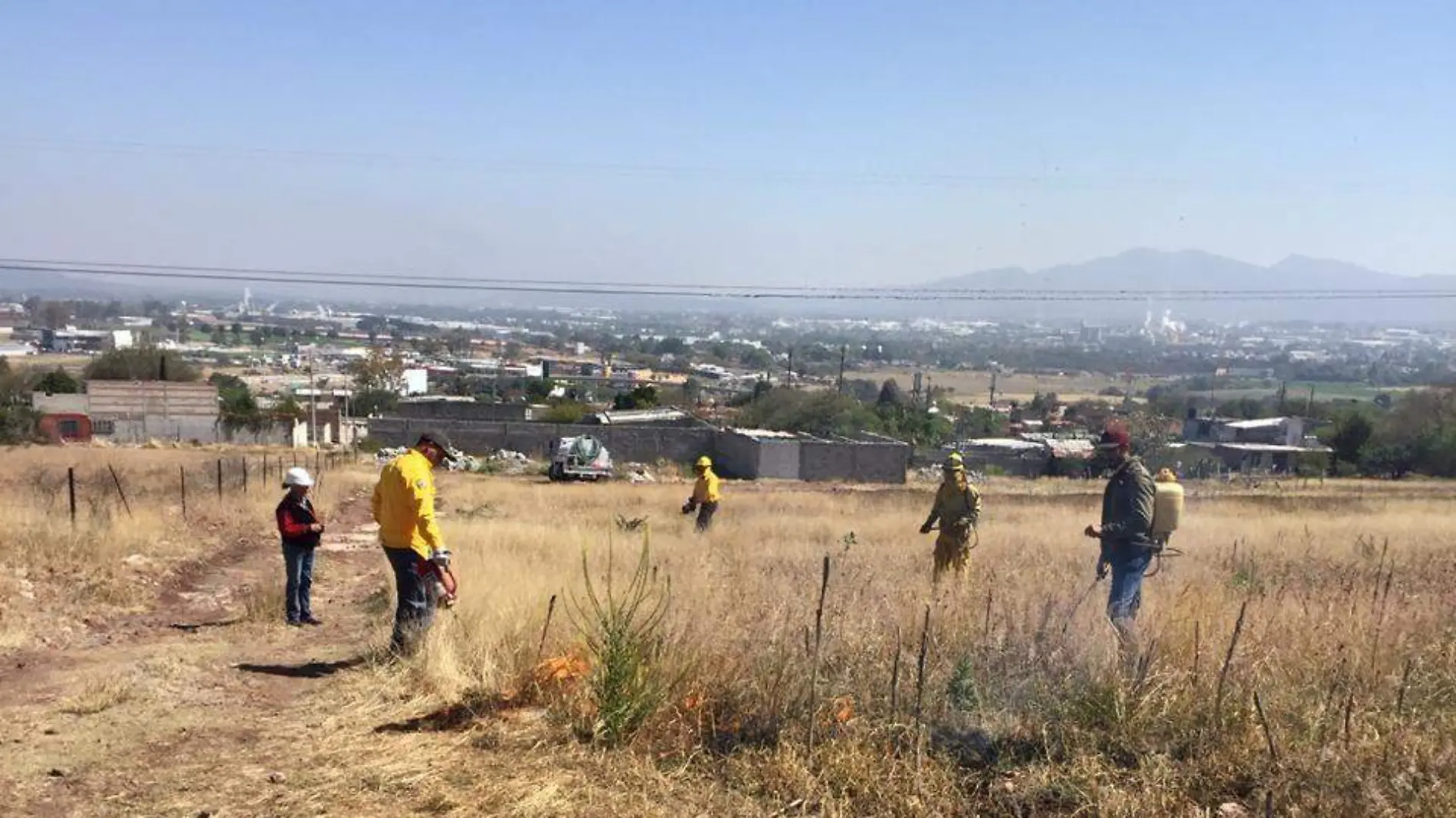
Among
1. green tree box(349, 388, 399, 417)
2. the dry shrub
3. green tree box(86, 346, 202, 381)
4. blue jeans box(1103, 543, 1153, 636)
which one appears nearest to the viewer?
the dry shrub

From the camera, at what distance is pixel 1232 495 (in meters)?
33.2

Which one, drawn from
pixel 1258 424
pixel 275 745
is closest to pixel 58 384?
pixel 1258 424

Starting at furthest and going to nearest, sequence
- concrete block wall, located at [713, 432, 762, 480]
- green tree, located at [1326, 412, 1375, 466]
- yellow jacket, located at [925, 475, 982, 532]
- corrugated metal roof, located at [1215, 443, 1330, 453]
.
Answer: green tree, located at [1326, 412, 1375, 466] → corrugated metal roof, located at [1215, 443, 1330, 453] → concrete block wall, located at [713, 432, 762, 480] → yellow jacket, located at [925, 475, 982, 532]

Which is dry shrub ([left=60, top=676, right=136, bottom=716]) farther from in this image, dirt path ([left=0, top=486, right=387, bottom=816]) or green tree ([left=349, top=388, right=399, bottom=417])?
green tree ([left=349, top=388, right=399, bottom=417])

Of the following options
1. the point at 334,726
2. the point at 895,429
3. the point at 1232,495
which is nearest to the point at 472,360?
the point at 895,429

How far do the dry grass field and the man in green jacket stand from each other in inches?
10.8

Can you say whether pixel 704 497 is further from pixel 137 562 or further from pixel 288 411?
pixel 288 411

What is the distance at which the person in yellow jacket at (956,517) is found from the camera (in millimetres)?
10203

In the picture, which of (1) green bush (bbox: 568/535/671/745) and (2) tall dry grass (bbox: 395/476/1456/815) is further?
(1) green bush (bbox: 568/535/671/745)

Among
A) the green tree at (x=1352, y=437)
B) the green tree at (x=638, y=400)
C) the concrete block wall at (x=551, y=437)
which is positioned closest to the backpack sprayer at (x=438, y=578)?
→ the concrete block wall at (x=551, y=437)

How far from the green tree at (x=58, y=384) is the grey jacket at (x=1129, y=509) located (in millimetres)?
64241

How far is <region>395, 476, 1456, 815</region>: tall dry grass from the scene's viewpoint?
4.75 m

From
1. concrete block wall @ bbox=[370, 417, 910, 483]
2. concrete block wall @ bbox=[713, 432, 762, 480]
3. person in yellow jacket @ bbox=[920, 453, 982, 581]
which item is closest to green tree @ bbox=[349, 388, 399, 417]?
concrete block wall @ bbox=[370, 417, 910, 483]

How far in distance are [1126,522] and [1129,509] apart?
0.34 feet
